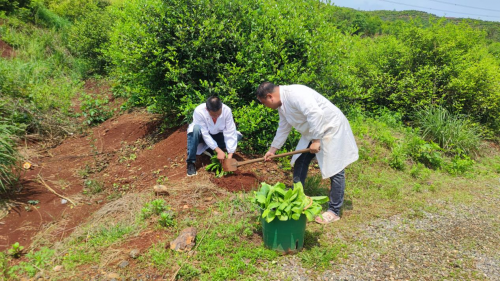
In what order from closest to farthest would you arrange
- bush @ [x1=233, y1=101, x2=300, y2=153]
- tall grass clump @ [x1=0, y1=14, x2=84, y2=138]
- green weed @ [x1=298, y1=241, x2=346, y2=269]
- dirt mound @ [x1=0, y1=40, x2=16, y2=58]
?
green weed @ [x1=298, y1=241, x2=346, y2=269]
bush @ [x1=233, y1=101, x2=300, y2=153]
tall grass clump @ [x1=0, y1=14, x2=84, y2=138]
dirt mound @ [x1=0, y1=40, x2=16, y2=58]

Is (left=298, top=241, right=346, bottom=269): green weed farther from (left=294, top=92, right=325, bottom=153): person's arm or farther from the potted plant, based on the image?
(left=294, top=92, right=325, bottom=153): person's arm

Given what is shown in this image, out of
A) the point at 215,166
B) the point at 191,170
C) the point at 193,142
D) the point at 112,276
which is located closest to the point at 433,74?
the point at 215,166

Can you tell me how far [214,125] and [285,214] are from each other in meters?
2.09

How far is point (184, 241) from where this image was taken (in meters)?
3.27

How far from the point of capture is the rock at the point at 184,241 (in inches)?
127

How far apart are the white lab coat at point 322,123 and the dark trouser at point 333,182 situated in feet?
0.38

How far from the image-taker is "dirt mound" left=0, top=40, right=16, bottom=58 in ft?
36.2

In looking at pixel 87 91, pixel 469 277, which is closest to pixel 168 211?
pixel 469 277

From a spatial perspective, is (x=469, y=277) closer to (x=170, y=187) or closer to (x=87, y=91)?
(x=170, y=187)

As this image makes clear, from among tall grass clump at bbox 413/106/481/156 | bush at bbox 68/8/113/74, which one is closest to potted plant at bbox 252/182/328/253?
tall grass clump at bbox 413/106/481/156

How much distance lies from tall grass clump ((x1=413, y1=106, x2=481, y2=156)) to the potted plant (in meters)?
4.59

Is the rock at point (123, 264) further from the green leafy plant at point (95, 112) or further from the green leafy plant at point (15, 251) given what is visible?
A: the green leafy plant at point (95, 112)

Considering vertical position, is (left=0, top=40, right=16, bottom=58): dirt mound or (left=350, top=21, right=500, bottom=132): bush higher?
(left=350, top=21, right=500, bottom=132): bush

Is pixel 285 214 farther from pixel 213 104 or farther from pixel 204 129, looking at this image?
pixel 204 129
